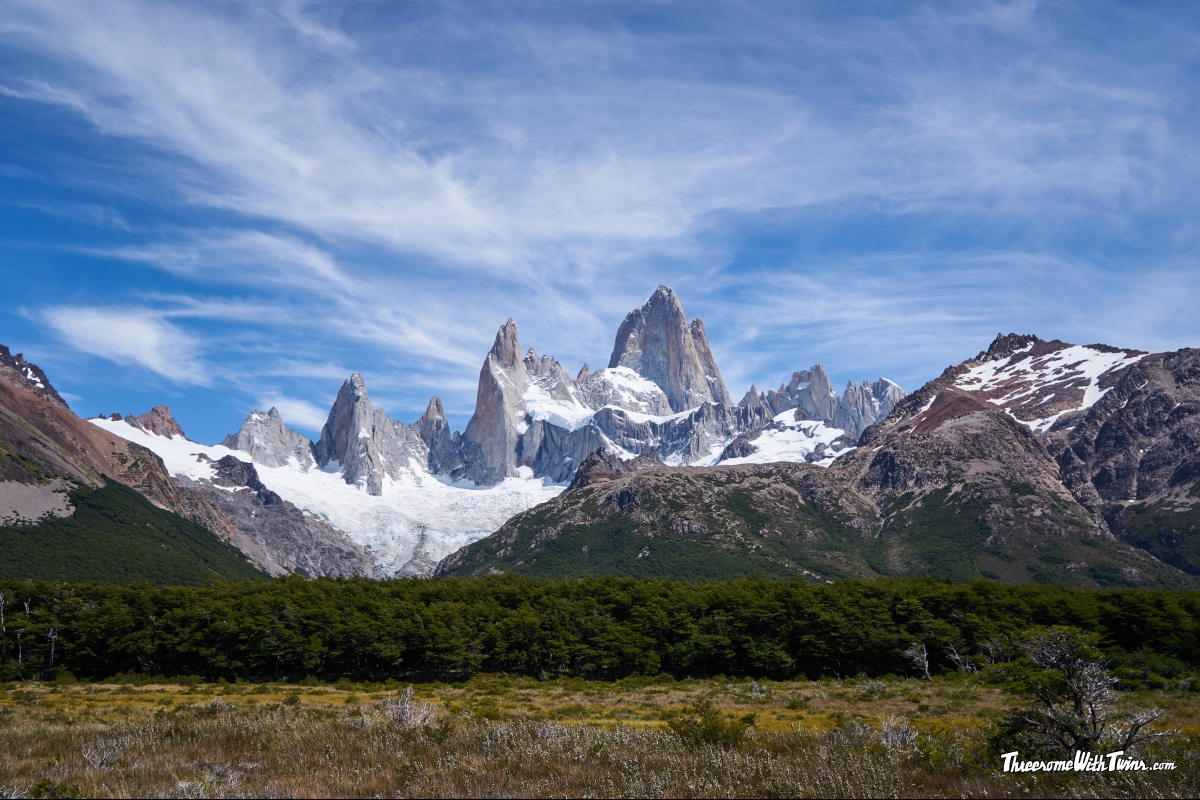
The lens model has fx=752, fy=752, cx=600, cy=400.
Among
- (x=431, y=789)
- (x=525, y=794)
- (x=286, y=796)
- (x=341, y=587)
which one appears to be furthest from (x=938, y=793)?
(x=341, y=587)

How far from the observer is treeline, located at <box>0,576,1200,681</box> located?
83.1m

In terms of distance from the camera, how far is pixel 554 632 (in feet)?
297

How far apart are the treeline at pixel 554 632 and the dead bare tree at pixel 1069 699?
60.6 meters

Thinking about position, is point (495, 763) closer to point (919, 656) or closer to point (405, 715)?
point (405, 715)

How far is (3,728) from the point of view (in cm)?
3197

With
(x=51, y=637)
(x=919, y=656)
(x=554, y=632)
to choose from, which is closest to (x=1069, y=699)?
(x=919, y=656)

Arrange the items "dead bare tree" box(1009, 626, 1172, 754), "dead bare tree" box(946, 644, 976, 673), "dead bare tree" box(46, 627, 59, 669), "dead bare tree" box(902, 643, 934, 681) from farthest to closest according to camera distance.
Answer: "dead bare tree" box(46, 627, 59, 669) < "dead bare tree" box(946, 644, 976, 673) < "dead bare tree" box(902, 643, 934, 681) < "dead bare tree" box(1009, 626, 1172, 754)

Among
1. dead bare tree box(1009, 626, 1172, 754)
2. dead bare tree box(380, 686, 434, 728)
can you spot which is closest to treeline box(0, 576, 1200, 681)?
dead bare tree box(380, 686, 434, 728)

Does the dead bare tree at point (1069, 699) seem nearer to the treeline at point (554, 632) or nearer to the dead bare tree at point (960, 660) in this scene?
the dead bare tree at point (960, 660)

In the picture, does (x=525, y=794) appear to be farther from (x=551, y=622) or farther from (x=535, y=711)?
(x=551, y=622)

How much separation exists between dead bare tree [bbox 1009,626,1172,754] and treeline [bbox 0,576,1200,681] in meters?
60.6

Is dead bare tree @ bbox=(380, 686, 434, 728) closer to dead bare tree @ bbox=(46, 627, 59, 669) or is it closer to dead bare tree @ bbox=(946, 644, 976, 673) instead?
dead bare tree @ bbox=(946, 644, 976, 673)

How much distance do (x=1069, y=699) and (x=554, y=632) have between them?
71.6 m

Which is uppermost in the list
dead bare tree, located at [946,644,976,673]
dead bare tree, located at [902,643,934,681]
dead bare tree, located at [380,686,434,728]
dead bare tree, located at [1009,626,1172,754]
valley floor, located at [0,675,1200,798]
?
dead bare tree, located at [1009,626,1172,754]
